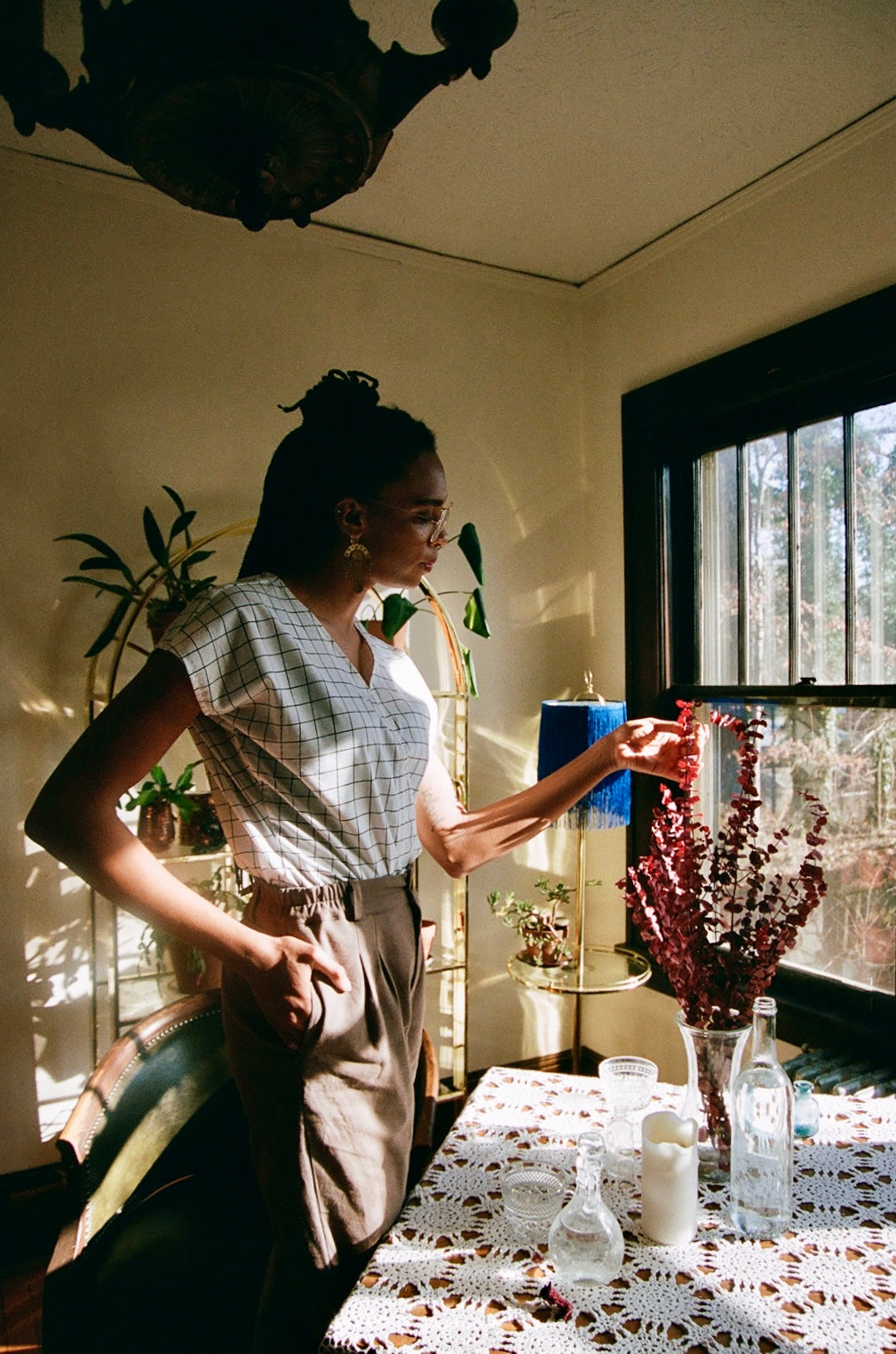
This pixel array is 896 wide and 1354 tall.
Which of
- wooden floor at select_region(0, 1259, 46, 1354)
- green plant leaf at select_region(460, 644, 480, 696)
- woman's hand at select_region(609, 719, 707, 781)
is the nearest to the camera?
woman's hand at select_region(609, 719, 707, 781)

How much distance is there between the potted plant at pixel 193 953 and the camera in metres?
2.38

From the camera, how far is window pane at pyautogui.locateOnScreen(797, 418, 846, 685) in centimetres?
244

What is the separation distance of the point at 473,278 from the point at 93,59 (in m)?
2.29

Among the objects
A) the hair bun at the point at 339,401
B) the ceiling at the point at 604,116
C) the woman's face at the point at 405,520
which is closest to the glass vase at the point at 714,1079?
the woman's face at the point at 405,520

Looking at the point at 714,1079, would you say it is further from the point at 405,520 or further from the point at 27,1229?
the point at 27,1229

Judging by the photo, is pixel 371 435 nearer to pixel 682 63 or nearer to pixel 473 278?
pixel 682 63

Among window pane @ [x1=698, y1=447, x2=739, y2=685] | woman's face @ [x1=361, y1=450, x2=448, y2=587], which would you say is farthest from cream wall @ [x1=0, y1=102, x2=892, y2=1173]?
woman's face @ [x1=361, y1=450, x2=448, y2=587]

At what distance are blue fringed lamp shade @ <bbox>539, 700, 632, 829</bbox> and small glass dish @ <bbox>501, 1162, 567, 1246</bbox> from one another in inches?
52.3

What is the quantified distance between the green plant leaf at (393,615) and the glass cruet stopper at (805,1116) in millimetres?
1383

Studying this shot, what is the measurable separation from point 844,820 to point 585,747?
2.27 feet

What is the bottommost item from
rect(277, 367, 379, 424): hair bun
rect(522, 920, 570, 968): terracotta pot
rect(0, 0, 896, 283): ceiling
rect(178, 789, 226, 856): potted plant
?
rect(522, 920, 570, 968): terracotta pot

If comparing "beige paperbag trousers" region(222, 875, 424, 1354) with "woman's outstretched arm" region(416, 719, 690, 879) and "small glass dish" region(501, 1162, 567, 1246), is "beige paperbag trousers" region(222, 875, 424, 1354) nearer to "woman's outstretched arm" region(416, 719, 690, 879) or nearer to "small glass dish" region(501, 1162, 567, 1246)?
"small glass dish" region(501, 1162, 567, 1246)

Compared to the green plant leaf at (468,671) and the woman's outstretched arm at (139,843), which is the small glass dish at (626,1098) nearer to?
the woman's outstretched arm at (139,843)

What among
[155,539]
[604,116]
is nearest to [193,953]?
[155,539]
